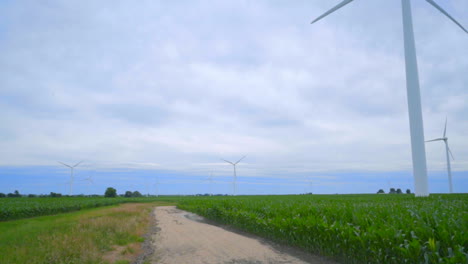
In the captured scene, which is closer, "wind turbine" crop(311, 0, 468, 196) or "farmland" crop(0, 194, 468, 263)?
"farmland" crop(0, 194, 468, 263)

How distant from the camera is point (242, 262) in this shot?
10367 millimetres

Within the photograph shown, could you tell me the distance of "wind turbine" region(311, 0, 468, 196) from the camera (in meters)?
29.8

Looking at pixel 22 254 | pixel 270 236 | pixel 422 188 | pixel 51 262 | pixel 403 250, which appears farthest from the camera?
pixel 422 188

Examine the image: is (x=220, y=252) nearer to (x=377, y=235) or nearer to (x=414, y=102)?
(x=377, y=235)

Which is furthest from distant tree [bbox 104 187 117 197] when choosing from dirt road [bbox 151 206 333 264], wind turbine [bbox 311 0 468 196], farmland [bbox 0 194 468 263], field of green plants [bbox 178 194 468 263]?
field of green plants [bbox 178 194 468 263]

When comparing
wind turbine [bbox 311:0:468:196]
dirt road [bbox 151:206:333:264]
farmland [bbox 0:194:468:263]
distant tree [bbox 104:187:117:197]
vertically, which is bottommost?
distant tree [bbox 104:187:117:197]

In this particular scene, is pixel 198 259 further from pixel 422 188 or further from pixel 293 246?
pixel 422 188

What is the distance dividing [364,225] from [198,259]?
19.3 feet

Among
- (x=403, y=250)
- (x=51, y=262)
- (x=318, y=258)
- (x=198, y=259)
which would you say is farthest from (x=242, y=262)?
(x=51, y=262)

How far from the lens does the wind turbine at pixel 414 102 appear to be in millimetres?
29844

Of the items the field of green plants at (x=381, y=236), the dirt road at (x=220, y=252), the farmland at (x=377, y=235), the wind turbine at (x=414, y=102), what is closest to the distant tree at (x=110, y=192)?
the wind turbine at (x=414, y=102)

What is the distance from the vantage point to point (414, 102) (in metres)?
30.6

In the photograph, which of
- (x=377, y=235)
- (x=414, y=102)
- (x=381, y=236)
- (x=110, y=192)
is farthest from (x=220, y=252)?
(x=110, y=192)

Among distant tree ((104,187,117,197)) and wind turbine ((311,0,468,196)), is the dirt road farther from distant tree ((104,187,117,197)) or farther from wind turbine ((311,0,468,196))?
distant tree ((104,187,117,197))
